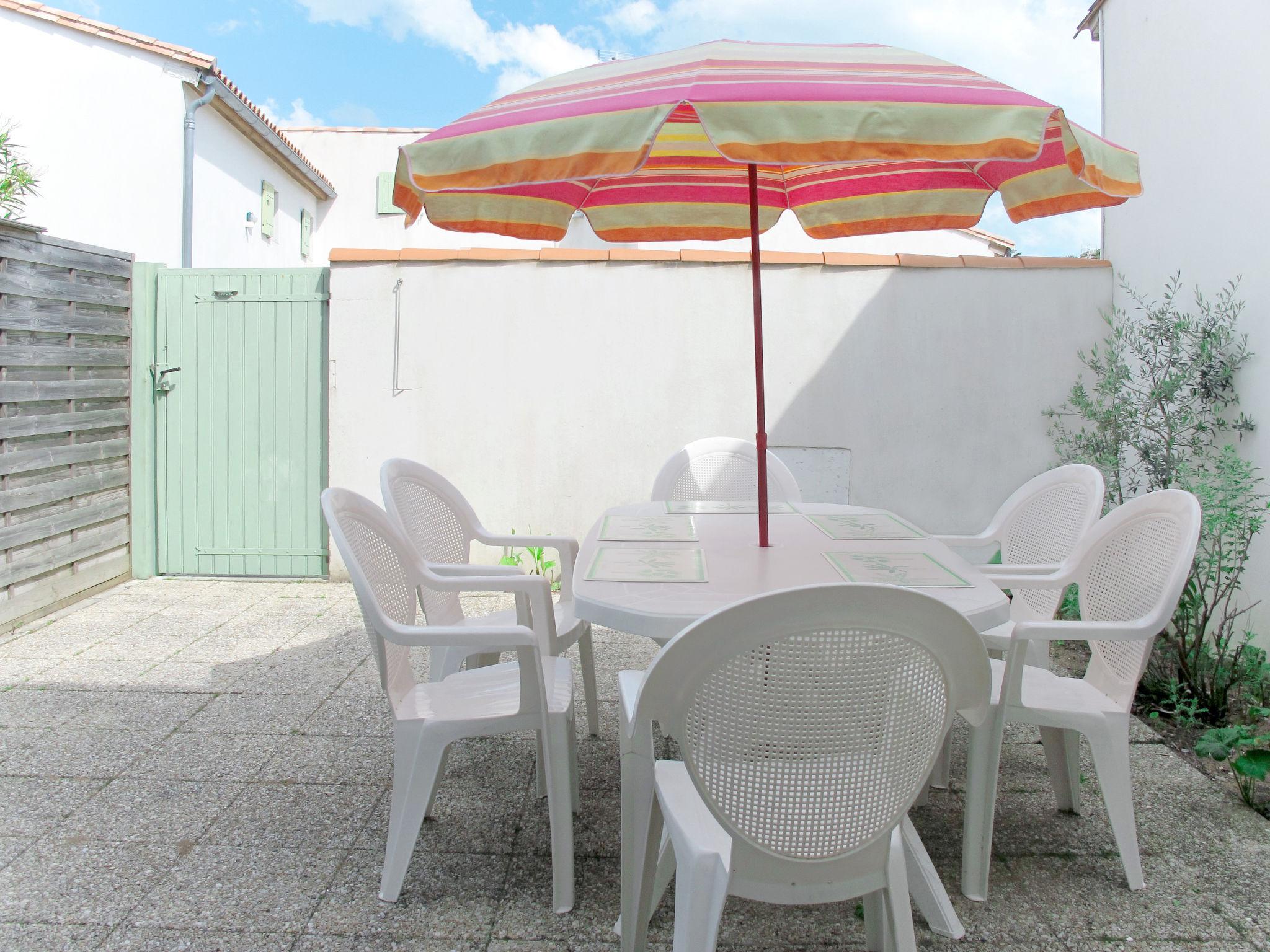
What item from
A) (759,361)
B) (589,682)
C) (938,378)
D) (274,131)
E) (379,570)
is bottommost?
(589,682)

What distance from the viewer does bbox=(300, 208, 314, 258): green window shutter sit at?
13.2 m

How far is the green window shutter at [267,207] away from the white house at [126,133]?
1.74 ft

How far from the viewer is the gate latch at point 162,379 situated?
216 inches

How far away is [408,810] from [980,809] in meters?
1.32

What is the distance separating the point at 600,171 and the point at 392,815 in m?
1.51

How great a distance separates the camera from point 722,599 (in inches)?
78.6

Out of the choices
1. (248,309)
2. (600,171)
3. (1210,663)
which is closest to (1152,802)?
(1210,663)

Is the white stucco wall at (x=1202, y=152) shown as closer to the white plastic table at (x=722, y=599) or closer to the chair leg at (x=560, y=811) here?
the white plastic table at (x=722, y=599)

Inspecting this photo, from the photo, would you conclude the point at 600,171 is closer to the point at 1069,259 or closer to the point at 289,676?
the point at 289,676

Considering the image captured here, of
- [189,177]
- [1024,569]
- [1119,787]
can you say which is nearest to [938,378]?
[1024,569]

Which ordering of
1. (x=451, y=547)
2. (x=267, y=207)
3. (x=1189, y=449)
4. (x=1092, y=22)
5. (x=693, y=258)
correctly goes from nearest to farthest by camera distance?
1. (x=451, y=547)
2. (x=1189, y=449)
3. (x=693, y=258)
4. (x=1092, y=22)
5. (x=267, y=207)

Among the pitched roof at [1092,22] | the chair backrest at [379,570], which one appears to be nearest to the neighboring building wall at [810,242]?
the pitched roof at [1092,22]

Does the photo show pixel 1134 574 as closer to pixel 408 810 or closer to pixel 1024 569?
pixel 1024 569

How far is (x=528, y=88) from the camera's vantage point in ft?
7.95
